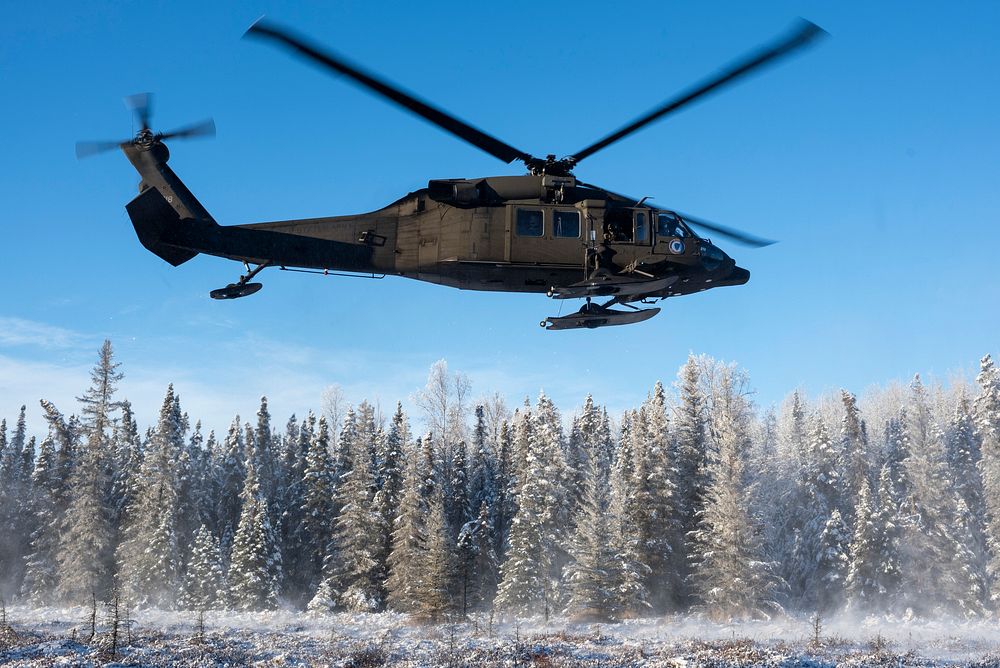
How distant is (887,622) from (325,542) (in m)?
34.4

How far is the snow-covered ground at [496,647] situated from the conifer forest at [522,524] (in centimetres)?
364

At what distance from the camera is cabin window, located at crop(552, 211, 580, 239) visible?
15.5 meters

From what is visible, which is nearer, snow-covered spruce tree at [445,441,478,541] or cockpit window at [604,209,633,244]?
cockpit window at [604,209,633,244]

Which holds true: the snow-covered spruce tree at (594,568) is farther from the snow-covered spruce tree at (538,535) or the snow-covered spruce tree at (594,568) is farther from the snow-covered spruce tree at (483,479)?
the snow-covered spruce tree at (483,479)

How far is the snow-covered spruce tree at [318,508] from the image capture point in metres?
50.2

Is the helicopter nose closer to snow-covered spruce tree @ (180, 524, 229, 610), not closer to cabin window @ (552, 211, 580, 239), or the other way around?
cabin window @ (552, 211, 580, 239)

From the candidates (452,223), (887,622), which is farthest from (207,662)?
(887,622)

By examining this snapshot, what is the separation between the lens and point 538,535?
41938 mm

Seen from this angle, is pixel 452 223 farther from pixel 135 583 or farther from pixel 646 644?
pixel 135 583

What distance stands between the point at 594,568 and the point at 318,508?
2084 cm

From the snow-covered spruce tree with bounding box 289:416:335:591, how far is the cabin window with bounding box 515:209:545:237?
37.8 meters

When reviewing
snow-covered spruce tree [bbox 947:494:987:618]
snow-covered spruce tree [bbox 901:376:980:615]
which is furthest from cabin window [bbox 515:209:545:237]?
snow-covered spruce tree [bbox 947:494:987:618]

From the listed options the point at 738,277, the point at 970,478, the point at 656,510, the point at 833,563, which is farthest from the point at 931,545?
the point at 738,277

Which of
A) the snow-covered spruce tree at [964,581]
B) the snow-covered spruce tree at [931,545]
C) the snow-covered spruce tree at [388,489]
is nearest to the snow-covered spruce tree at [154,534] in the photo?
the snow-covered spruce tree at [388,489]
